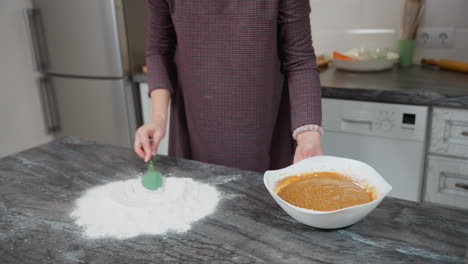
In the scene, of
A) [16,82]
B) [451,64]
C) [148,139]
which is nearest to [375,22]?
[451,64]

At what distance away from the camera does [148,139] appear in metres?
1.00

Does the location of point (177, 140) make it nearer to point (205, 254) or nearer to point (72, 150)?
point (72, 150)

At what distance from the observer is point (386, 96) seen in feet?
4.90

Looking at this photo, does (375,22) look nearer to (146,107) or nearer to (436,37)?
(436,37)

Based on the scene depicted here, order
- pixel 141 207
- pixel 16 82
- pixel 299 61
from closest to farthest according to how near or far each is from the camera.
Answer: pixel 141 207, pixel 299 61, pixel 16 82

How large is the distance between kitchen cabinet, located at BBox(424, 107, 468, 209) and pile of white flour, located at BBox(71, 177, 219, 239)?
967 millimetres

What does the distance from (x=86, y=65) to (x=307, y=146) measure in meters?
1.57

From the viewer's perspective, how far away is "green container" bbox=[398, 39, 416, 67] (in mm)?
1896

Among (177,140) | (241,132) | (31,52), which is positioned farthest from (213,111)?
(31,52)

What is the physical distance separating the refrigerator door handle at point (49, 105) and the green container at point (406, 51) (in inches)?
72.3

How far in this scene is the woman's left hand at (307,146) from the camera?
35.2 inches

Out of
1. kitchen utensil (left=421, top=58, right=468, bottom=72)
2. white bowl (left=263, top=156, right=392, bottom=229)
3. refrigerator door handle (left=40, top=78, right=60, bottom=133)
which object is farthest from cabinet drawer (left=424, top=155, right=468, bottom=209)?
refrigerator door handle (left=40, top=78, right=60, bottom=133)

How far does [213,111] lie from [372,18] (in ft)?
3.82

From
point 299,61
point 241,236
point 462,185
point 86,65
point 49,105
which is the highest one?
point 299,61
